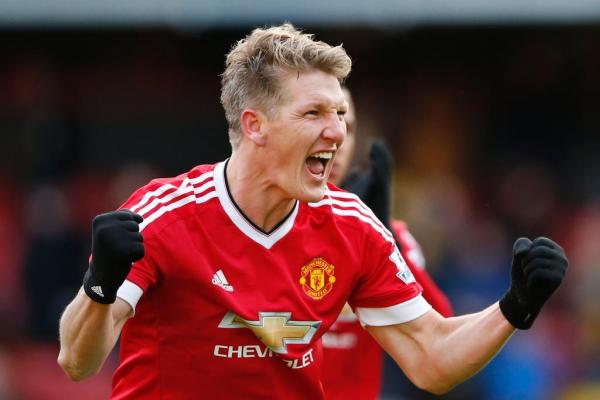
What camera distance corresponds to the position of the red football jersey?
12.8ft

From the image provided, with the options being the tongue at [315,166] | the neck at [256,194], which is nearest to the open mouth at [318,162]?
the tongue at [315,166]

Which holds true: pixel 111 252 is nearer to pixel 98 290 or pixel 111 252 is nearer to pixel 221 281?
pixel 98 290

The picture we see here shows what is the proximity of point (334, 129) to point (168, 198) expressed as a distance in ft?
1.95

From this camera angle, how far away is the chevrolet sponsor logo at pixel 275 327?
395 centimetres

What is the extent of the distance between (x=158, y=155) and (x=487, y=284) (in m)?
3.88

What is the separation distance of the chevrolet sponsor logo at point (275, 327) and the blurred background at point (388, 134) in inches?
230

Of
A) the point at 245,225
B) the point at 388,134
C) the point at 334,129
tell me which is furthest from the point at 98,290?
the point at 388,134

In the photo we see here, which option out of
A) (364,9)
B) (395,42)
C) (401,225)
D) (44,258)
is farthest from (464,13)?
(401,225)

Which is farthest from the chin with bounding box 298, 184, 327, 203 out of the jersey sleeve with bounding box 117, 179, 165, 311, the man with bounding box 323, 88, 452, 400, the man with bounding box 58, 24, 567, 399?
the man with bounding box 323, 88, 452, 400

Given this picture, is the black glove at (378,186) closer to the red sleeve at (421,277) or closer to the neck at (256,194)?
the red sleeve at (421,277)

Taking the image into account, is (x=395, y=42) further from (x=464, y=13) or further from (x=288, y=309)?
(x=288, y=309)

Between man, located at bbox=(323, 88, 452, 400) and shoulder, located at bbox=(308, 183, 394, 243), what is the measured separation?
116cm

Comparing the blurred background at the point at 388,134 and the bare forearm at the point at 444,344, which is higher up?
the bare forearm at the point at 444,344

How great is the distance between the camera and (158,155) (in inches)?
481
